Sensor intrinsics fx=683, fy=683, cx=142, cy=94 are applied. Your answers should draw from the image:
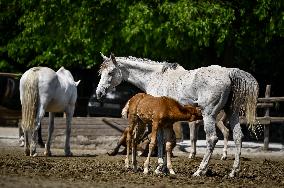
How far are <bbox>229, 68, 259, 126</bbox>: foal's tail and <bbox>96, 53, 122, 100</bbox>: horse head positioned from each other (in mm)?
2441

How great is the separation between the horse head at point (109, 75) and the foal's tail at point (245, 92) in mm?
2441

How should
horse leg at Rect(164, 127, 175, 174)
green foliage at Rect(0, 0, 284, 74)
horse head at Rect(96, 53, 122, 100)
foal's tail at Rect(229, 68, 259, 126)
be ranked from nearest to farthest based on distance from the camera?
horse leg at Rect(164, 127, 175, 174), foal's tail at Rect(229, 68, 259, 126), horse head at Rect(96, 53, 122, 100), green foliage at Rect(0, 0, 284, 74)

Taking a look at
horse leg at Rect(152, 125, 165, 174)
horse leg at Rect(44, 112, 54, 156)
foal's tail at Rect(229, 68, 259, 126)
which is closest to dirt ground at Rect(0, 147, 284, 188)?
horse leg at Rect(152, 125, 165, 174)

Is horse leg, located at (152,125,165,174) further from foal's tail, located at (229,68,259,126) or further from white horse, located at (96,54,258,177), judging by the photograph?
foal's tail, located at (229,68,259,126)

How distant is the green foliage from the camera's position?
20.1 metres

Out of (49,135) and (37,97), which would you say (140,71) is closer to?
(37,97)

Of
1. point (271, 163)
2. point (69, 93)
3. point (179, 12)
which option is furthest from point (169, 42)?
point (271, 163)

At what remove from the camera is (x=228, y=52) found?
22.5 m

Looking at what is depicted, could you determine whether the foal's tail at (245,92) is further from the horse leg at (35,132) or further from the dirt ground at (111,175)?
the horse leg at (35,132)

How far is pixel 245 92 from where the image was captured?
37.8 ft

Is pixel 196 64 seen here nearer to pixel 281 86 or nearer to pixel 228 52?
pixel 228 52

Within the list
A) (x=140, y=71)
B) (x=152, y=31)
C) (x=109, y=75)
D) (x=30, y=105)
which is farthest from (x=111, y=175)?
(x=152, y=31)

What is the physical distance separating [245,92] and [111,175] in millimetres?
2682

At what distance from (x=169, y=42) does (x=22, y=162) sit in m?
8.47
